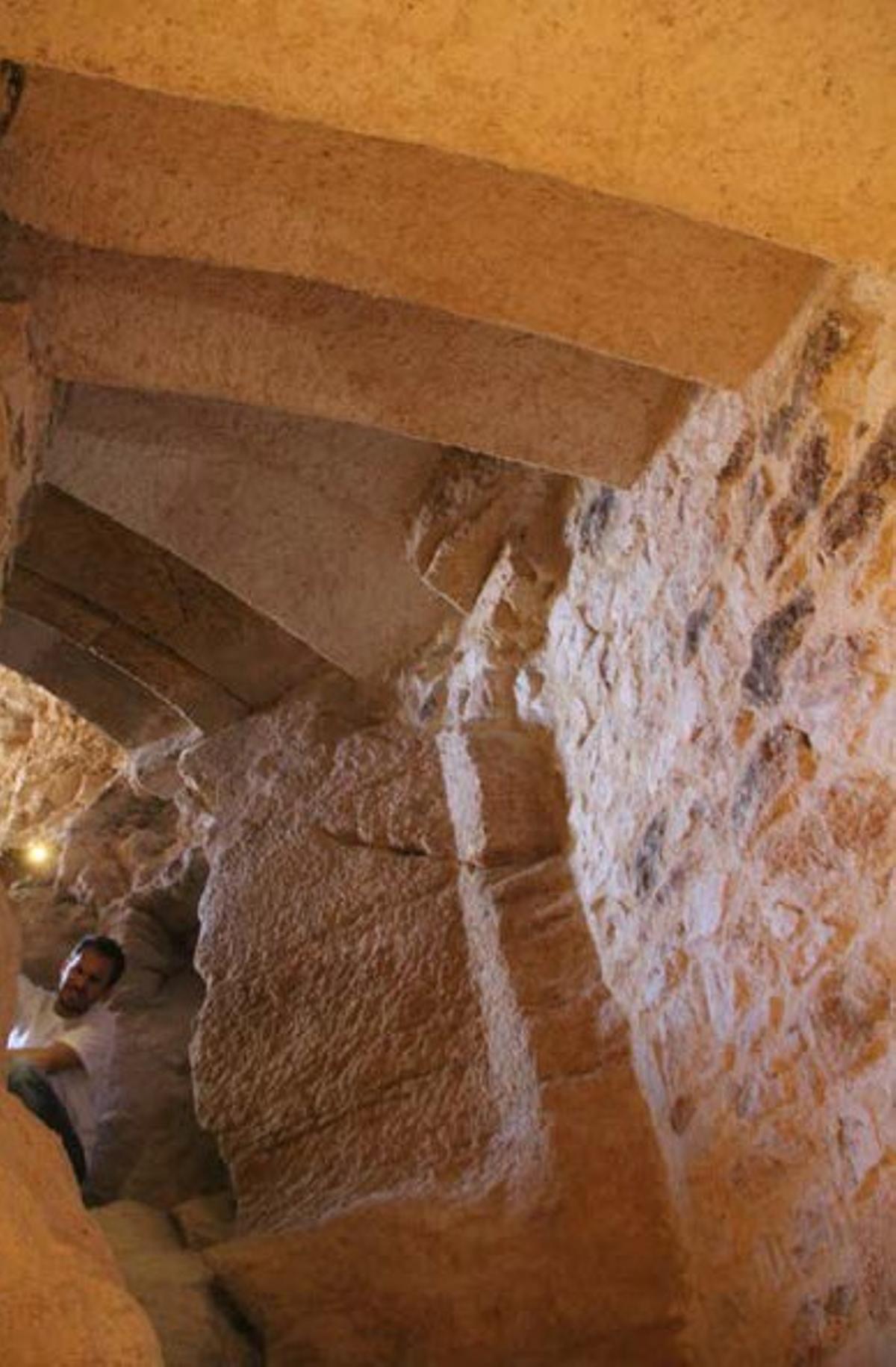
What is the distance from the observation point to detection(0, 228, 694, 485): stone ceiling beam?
8.01ft

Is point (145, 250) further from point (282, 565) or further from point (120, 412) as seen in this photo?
point (282, 565)

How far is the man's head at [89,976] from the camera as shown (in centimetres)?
433

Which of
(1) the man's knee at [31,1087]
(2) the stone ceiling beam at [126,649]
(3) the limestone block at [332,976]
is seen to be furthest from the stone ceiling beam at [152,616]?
(1) the man's knee at [31,1087]

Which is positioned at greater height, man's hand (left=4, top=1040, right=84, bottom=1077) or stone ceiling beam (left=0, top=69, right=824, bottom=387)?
stone ceiling beam (left=0, top=69, right=824, bottom=387)

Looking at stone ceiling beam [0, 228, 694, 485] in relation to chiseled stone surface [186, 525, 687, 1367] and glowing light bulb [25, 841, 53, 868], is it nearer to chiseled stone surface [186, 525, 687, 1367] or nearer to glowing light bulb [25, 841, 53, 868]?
chiseled stone surface [186, 525, 687, 1367]

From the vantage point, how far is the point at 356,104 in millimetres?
1427

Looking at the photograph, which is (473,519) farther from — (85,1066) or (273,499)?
(85,1066)

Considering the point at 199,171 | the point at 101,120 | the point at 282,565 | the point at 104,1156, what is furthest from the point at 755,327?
the point at 104,1156

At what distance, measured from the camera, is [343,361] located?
2623mm

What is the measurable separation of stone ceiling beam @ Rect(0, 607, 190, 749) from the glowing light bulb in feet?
3.45

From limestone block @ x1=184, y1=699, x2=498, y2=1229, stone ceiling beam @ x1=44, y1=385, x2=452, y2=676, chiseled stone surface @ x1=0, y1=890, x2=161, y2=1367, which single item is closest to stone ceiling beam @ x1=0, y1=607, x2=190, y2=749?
limestone block @ x1=184, y1=699, x2=498, y2=1229

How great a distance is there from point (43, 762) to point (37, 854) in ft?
2.29

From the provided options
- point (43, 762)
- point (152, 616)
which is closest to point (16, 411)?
point (152, 616)

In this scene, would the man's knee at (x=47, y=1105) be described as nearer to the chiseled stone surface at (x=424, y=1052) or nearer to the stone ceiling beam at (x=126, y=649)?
the chiseled stone surface at (x=424, y=1052)
